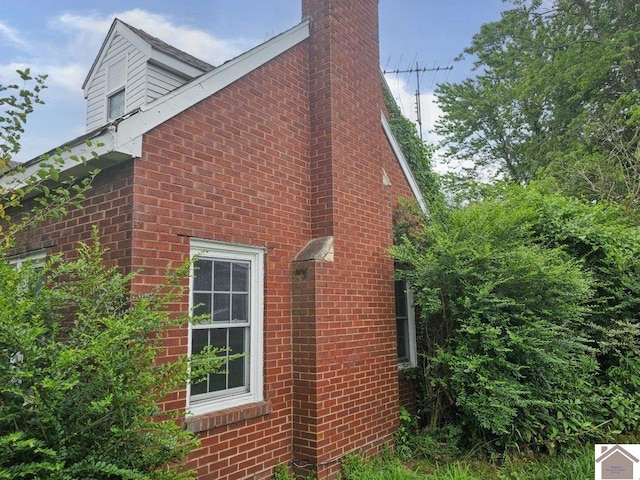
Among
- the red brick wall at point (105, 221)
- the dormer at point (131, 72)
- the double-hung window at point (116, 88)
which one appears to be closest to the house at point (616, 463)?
the red brick wall at point (105, 221)

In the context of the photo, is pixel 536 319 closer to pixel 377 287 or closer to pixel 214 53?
pixel 377 287

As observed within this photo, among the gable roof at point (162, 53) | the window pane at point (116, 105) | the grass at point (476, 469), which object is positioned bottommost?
the grass at point (476, 469)

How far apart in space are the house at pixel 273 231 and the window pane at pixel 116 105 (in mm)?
2644

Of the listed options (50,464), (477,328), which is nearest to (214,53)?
(477,328)

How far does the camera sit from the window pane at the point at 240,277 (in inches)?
189

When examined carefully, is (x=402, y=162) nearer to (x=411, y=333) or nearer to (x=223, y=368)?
(x=411, y=333)

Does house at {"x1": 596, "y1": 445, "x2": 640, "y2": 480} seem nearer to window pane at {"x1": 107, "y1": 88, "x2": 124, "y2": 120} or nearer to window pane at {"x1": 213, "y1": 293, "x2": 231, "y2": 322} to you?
window pane at {"x1": 213, "y1": 293, "x2": 231, "y2": 322}

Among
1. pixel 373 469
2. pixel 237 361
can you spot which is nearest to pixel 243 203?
pixel 237 361

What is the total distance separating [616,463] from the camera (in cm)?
491

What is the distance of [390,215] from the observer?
21.4 feet

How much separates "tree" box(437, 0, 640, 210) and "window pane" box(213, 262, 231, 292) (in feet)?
29.4

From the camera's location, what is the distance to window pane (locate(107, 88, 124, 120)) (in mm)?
7781

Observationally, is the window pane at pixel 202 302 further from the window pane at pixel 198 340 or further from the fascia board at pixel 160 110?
the fascia board at pixel 160 110

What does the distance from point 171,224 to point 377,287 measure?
2989mm
